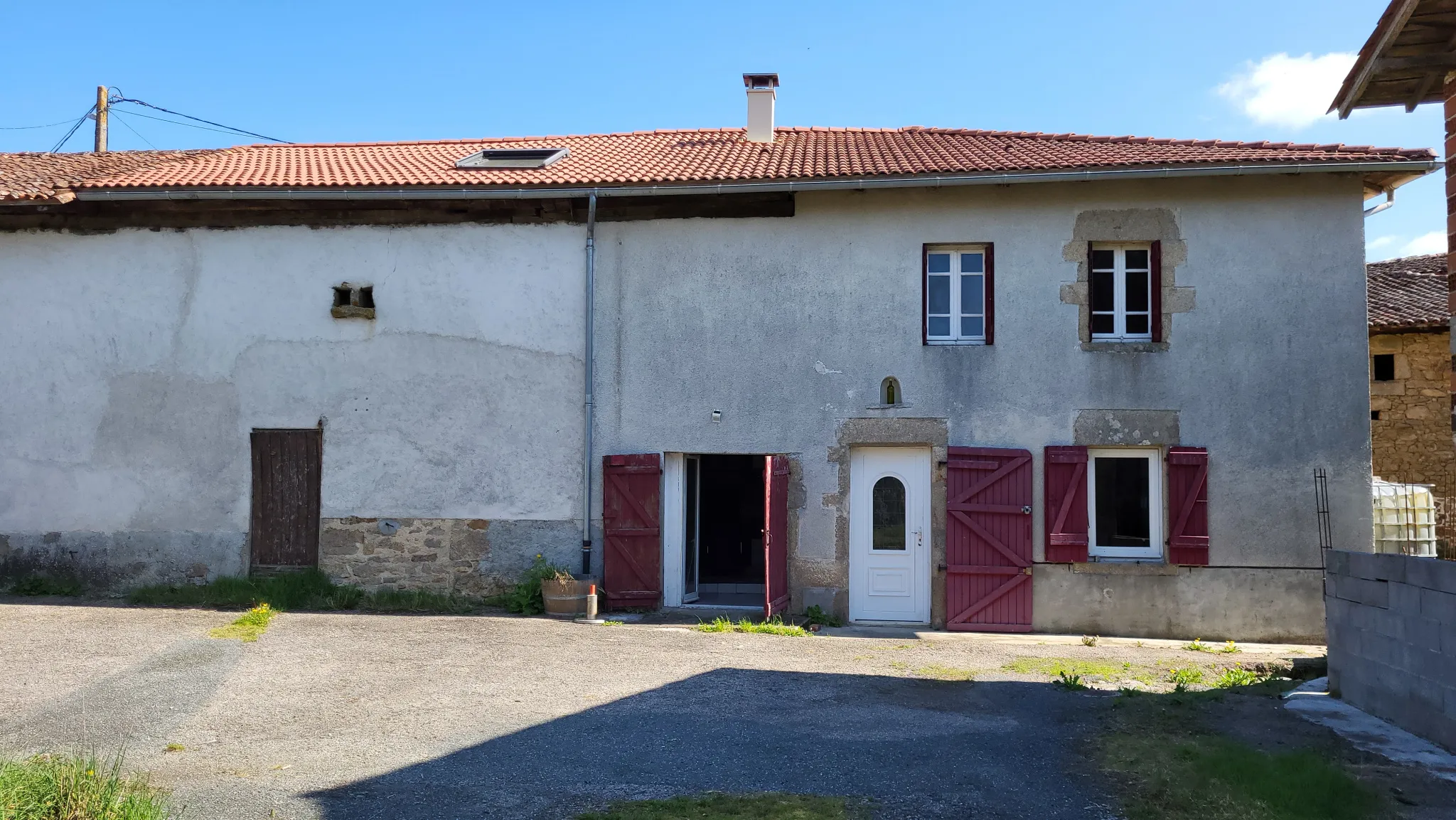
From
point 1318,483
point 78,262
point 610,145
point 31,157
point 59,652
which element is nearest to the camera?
point 59,652

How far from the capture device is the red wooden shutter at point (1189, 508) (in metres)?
10.3

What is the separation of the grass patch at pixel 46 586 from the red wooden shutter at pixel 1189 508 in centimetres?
1094

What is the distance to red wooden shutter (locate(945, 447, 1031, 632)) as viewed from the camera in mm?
10477

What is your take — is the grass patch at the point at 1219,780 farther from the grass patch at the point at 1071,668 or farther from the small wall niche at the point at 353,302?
the small wall niche at the point at 353,302

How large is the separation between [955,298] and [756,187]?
2.27 metres

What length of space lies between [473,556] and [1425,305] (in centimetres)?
1430

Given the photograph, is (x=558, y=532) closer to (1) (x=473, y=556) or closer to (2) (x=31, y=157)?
(1) (x=473, y=556)

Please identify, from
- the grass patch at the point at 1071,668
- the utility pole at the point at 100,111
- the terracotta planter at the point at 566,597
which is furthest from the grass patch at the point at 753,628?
the utility pole at the point at 100,111

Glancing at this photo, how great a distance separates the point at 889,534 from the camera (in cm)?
1079

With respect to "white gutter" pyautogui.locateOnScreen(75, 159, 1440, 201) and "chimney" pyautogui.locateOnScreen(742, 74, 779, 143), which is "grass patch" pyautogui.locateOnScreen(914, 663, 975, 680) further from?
"chimney" pyautogui.locateOnScreen(742, 74, 779, 143)

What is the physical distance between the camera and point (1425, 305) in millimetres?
16188

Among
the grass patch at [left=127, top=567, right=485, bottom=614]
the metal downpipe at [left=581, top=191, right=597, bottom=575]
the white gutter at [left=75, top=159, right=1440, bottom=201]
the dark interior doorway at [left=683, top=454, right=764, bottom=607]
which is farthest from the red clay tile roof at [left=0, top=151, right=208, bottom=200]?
the dark interior doorway at [left=683, top=454, right=764, bottom=607]

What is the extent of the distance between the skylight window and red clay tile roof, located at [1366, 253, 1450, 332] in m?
10.5

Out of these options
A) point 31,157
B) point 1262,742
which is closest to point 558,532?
point 1262,742
